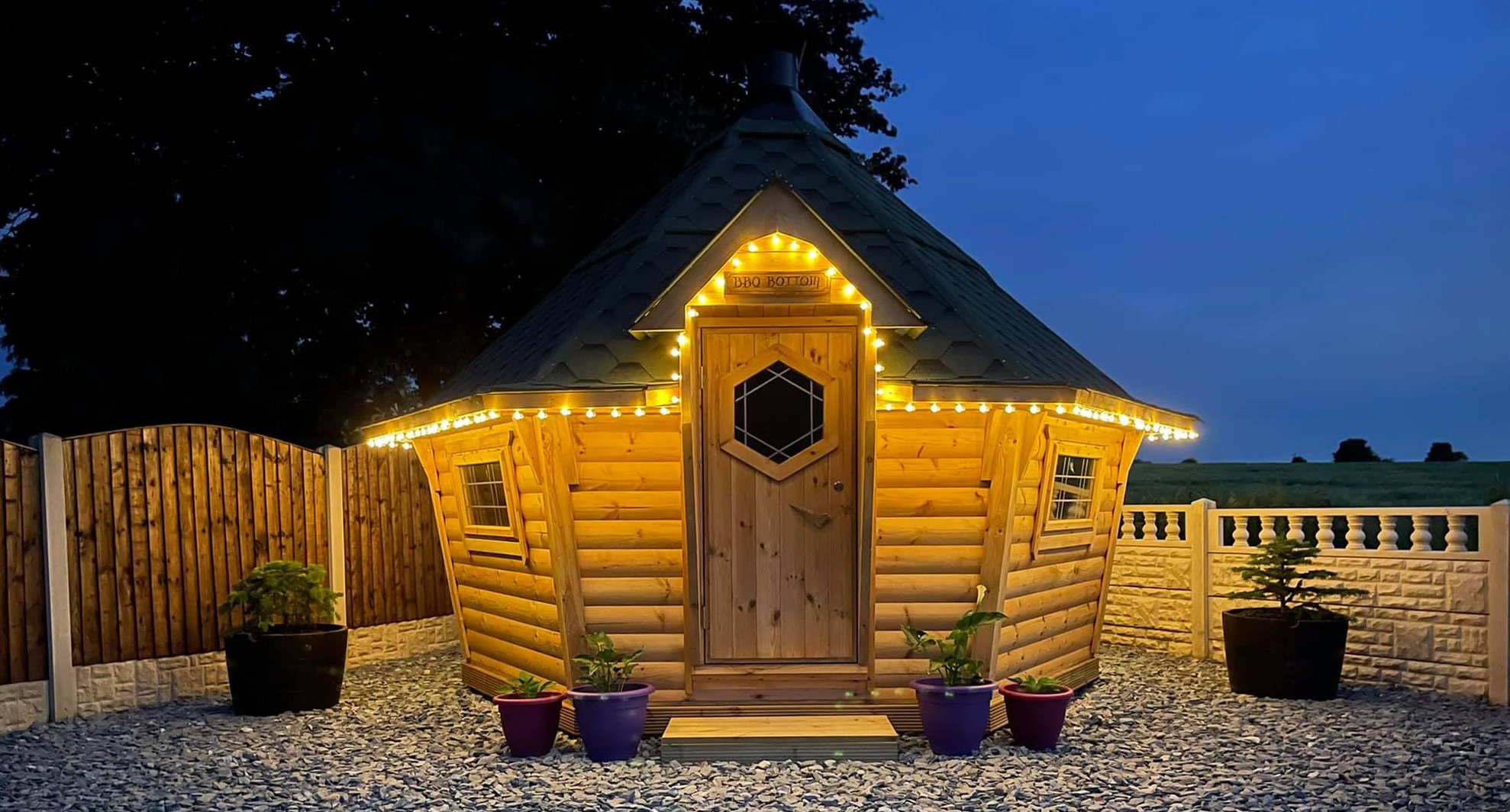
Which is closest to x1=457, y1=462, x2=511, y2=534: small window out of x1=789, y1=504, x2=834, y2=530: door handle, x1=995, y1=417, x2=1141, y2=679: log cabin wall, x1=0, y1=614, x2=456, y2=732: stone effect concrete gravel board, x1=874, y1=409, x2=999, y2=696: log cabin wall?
x1=789, y1=504, x2=834, y2=530: door handle

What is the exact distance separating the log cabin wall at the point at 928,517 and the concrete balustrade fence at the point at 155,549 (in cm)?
524

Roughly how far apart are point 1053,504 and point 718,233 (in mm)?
3141

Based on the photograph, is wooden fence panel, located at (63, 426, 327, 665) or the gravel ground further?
wooden fence panel, located at (63, 426, 327, 665)

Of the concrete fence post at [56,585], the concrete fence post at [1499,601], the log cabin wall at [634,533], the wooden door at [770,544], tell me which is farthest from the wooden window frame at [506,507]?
the concrete fence post at [1499,601]

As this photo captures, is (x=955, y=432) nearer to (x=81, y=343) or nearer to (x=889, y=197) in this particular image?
(x=889, y=197)

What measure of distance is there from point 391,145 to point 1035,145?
159786 millimetres

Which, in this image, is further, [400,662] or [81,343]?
[81,343]

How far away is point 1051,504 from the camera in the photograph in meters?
7.63

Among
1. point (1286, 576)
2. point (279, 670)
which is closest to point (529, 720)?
point (279, 670)

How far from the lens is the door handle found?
263 inches

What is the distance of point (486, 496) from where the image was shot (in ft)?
26.2

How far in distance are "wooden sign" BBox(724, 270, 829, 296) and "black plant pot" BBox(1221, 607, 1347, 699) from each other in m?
4.09

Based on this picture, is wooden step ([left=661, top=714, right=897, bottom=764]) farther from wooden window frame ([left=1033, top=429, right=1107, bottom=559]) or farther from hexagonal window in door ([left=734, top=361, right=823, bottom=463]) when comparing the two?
wooden window frame ([left=1033, top=429, right=1107, bottom=559])

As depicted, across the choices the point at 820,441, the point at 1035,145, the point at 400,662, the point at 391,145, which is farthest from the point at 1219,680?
the point at 1035,145
